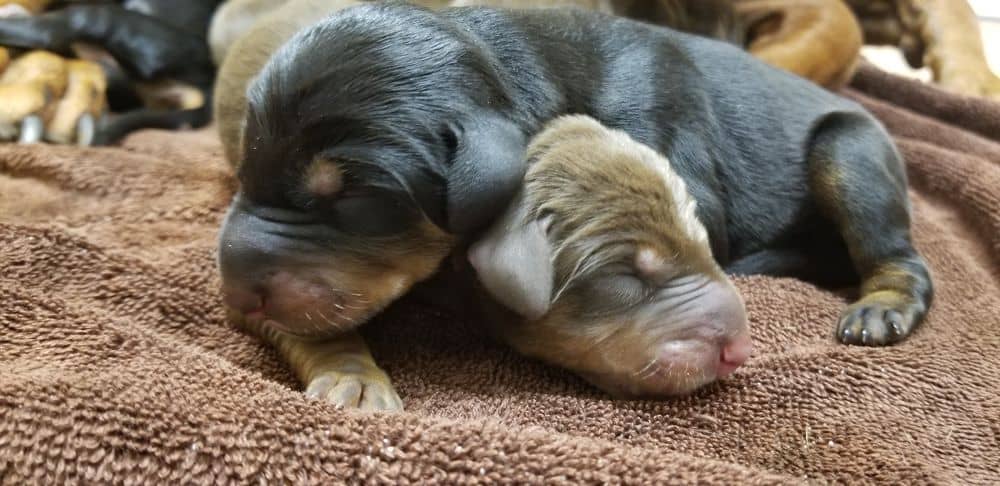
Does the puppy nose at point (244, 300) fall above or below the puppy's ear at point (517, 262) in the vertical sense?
below

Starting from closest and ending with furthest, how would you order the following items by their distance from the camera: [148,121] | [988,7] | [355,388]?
[355,388], [148,121], [988,7]

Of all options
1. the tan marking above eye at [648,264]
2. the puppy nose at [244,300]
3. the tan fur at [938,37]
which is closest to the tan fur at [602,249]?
the tan marking above eye at [648,264]

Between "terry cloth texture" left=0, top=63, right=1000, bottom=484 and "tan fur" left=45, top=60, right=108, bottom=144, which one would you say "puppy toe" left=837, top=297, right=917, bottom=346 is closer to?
"terry cloth texture" left=0, top=63, right=1000, bottom=484

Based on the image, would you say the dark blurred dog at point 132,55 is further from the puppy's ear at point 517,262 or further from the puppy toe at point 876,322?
the puppy toe at point 876,322

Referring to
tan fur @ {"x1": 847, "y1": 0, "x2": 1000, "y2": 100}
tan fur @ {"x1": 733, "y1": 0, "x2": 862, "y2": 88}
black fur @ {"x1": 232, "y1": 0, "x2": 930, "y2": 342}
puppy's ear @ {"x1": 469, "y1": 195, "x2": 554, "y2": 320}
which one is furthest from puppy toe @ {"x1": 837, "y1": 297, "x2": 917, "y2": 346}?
tan fur @ {"x1": 847, "y1": 0, "x2": 1000, "y2": 100}

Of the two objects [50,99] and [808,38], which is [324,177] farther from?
[808,38]

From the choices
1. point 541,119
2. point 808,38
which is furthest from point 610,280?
point 808,38

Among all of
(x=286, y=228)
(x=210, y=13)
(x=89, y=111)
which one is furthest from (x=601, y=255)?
(x=210, y=13)
